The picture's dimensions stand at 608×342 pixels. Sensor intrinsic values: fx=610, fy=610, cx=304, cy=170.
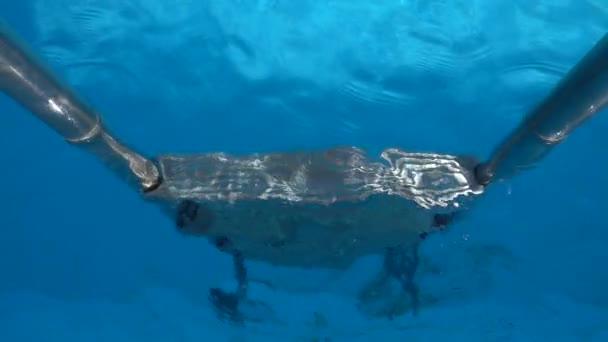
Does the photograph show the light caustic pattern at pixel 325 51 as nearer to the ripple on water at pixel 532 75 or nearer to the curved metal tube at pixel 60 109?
the ripple on water at pixel 532 75

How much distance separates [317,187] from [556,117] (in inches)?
67.3

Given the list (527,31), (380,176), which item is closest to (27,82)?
(380,176)

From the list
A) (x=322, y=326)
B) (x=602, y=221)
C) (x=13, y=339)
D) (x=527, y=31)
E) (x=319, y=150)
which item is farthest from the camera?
(x=13, y=339)

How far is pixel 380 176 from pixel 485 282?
3.91m

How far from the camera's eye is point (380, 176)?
4.40m

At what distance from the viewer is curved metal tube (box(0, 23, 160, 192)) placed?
3.06 metres

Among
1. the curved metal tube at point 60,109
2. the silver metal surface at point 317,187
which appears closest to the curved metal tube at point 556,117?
the silver metal surface at point 317,187

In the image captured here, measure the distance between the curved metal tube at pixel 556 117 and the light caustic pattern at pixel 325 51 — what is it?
1563 mm

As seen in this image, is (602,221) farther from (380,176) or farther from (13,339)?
(13,339)

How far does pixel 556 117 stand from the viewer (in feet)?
11.0

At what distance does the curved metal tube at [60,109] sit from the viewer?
306 centimetres

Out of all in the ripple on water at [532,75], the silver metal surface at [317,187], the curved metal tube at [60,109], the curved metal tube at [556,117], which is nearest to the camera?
the curved metal tube at [556,117]

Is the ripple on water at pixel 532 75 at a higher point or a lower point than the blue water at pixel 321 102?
higher

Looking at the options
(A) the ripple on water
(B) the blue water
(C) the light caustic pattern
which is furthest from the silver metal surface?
(A) the ripple on water
